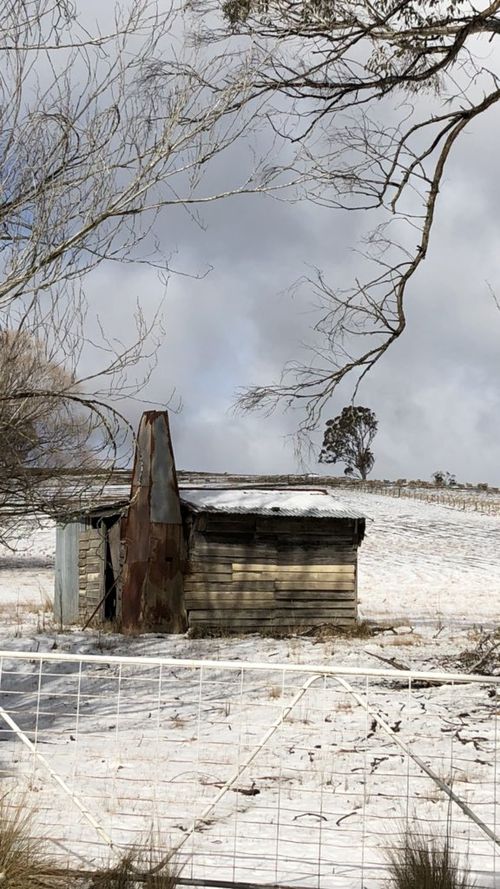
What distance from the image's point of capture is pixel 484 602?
26.2 meters

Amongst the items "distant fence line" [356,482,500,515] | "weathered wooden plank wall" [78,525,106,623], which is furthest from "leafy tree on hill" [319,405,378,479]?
"weathered wooden plank wall" [78,525,106,623]

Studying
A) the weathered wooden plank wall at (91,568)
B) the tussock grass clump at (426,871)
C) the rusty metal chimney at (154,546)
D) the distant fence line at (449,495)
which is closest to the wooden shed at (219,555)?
the rusty metal chimney at (154,546)

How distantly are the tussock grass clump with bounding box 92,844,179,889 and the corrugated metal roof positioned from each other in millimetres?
13515

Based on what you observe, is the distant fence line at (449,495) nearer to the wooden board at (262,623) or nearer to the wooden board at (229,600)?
the wooden board at (262,623)

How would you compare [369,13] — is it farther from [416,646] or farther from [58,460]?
[416,646]

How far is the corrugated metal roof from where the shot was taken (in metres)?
19.1

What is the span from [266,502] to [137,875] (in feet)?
48.6

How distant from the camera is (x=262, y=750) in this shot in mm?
10086

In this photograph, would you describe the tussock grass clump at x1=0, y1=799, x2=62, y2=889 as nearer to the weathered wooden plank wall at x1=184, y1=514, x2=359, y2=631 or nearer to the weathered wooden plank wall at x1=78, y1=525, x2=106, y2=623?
the weathered wooden plank wall at x1=184, y1=514, x2=359, y2=631

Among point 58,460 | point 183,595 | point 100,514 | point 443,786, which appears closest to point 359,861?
point 443,786

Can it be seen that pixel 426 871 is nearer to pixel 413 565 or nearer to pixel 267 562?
pixel 267 562

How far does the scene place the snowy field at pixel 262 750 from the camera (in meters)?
6.36

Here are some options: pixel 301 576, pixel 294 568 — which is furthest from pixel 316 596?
pixel 294 568

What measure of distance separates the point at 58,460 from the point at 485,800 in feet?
21.7
